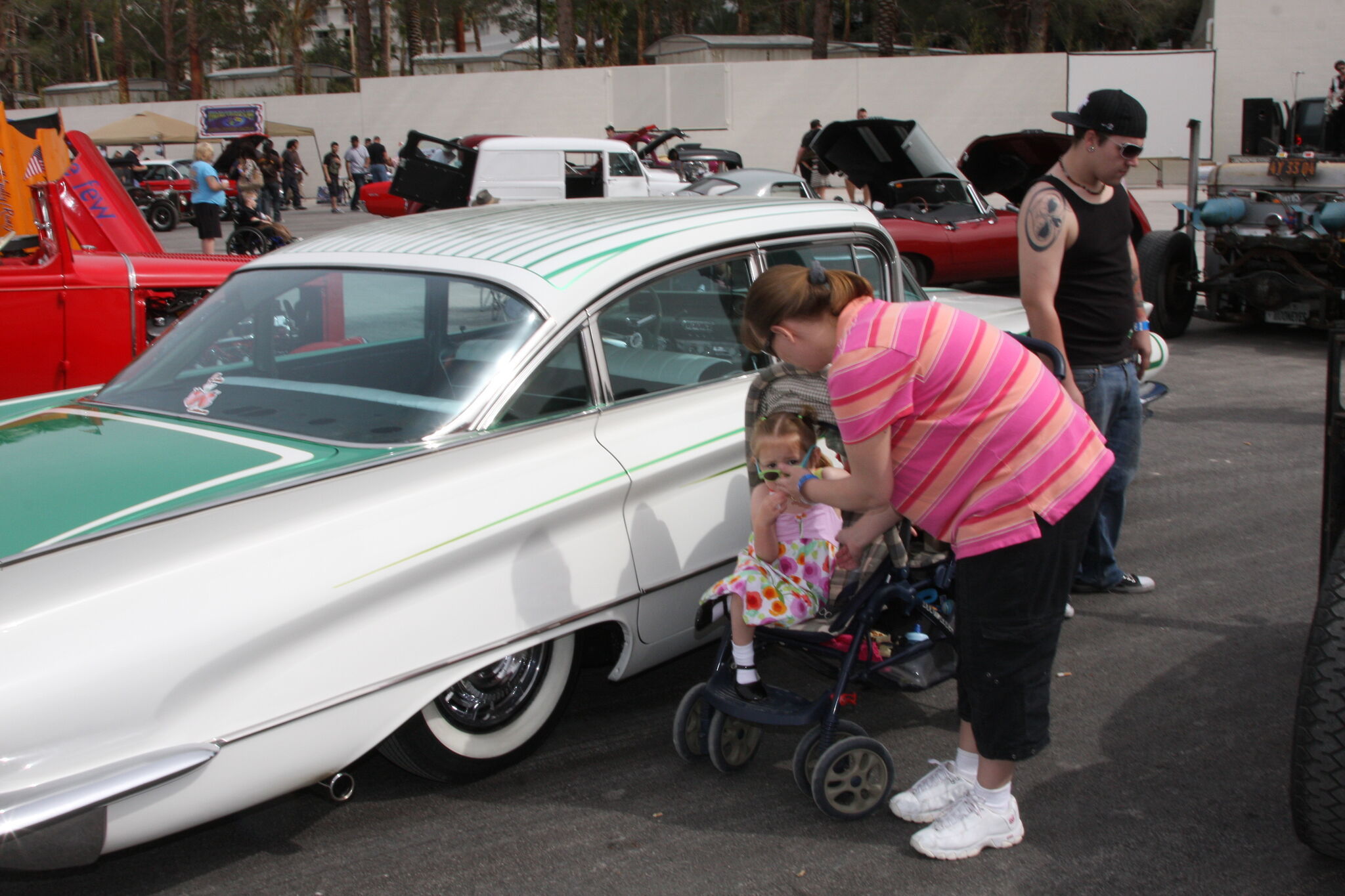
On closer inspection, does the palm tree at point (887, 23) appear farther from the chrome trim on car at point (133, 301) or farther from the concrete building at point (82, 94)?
the concrete building at point (82, 94)

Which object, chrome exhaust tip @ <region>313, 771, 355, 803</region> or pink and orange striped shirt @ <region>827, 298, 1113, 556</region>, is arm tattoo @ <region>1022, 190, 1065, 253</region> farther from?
chrome exhaust tip @ <region>313, 771, 355, 803</region>

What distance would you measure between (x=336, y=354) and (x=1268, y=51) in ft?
99.4

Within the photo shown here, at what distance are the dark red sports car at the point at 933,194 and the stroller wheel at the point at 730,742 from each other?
7.84 m

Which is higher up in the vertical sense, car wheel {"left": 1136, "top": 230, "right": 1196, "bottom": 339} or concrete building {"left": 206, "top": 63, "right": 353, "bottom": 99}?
concrete building {"left": 206, "top": 63, "right": 353, "bottom": 99}

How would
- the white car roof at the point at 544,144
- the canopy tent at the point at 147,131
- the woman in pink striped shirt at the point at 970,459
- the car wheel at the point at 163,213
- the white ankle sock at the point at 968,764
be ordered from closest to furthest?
the woman in pink striped shirt at the point at 970,459, the white ankle sock at the point at 968,764, the white car roof at the point at 544,144, the car wheel at the point at 163,213, the canopy tent at the point at 147,131

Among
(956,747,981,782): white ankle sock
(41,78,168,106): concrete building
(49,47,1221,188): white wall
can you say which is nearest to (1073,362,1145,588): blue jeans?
(956,747,981,782): white ankle sock

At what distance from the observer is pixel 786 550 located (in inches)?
119

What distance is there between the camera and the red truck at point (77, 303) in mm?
5820

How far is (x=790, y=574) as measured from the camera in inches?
118

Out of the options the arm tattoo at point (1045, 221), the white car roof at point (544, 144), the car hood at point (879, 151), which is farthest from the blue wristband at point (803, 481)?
the white car roof at point (544, 144)

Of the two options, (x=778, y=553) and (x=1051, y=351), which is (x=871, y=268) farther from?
(x=778, y=553)

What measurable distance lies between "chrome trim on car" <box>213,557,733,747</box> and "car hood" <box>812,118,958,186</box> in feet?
26.9

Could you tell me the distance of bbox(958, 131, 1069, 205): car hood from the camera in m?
9.31

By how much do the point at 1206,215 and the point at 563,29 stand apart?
101 ft
